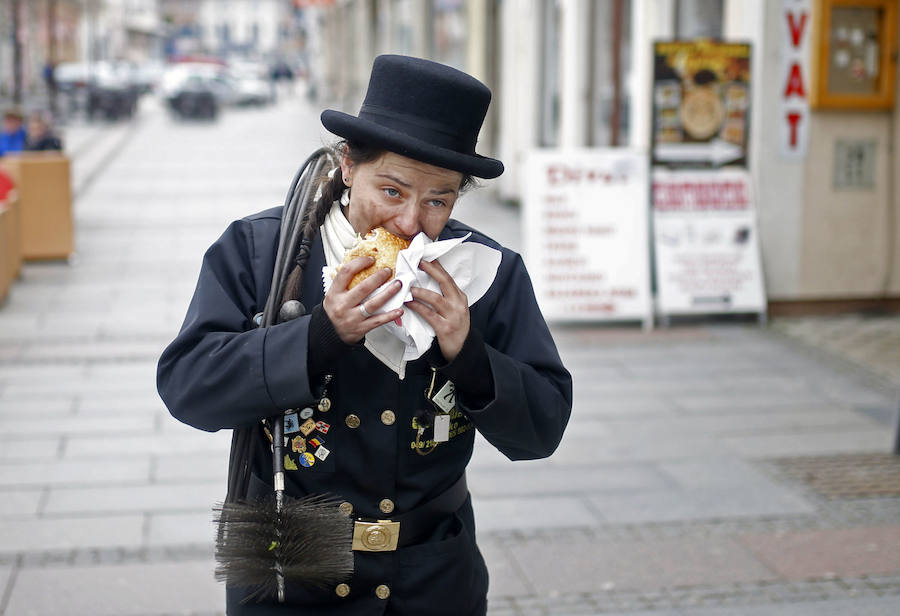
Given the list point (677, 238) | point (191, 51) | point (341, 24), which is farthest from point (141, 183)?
point (191, 51)

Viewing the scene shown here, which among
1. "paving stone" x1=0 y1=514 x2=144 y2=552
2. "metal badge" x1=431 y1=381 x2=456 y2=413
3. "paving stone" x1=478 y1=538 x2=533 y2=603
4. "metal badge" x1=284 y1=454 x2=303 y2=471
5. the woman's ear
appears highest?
the woman's ear

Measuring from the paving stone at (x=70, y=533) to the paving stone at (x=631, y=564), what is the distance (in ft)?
5.05

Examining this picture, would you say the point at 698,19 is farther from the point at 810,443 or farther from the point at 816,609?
the point at 816,609

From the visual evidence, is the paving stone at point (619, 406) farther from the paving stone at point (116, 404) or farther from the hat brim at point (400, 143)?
the hat brim at point (400, 143)

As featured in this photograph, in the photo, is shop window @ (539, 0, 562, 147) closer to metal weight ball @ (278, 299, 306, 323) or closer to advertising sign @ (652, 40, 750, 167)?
advertising sign @ (652, 40, 750, 167)

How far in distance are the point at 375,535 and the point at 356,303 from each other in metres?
0.53

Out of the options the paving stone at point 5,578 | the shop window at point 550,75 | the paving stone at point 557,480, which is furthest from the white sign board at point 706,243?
the shop window at point 550,75

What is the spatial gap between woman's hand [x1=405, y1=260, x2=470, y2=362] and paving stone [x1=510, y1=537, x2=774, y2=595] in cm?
253

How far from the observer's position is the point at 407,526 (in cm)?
227

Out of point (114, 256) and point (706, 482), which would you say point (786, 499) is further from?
point (114, 256)

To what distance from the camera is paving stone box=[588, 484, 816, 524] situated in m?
5.10

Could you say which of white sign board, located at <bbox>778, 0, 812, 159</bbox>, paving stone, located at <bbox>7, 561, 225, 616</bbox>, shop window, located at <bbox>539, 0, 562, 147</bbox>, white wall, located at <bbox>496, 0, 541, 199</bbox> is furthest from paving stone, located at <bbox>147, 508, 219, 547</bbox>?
shop window, located at <bbox>539, 0, 562, 147</bbox>

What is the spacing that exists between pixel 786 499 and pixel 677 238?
3.72m

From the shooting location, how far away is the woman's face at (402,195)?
2.06 m
